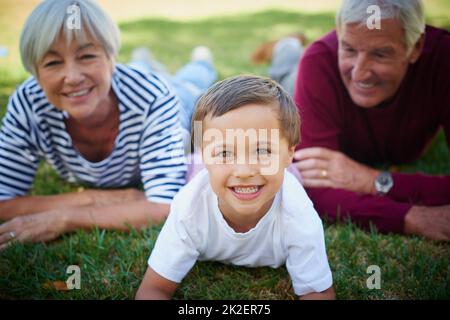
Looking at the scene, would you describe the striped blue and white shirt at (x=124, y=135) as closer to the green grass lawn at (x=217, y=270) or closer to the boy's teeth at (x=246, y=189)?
the green grass lawn at (x=217, y=270)

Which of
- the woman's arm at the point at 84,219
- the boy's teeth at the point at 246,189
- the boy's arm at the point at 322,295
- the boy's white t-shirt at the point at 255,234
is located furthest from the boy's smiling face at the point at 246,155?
the woman's arm at the point at 84,219

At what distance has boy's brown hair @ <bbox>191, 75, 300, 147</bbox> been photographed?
1.56 m

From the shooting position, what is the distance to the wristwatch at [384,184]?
97.3 inches

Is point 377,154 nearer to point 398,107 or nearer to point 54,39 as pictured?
point 398,107

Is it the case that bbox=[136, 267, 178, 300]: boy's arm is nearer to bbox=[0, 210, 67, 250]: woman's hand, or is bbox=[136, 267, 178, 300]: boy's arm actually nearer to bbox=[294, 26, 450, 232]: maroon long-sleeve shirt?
bbox=[0, 210, 67, 250]: woman's hand

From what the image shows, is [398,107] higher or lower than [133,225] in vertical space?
higher

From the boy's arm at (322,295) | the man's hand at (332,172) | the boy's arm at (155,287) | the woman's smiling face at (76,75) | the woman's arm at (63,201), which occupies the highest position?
the woman's smiling face at (76,75)

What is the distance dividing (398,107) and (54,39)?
66.6 inches

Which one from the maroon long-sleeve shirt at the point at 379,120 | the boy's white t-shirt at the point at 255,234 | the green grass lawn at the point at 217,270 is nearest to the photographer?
the boy's white t-shirt at the point at 255,234

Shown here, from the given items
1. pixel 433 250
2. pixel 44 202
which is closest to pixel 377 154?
pixel 433 250

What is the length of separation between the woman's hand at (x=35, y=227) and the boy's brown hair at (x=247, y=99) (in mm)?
977

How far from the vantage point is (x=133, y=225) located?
2.35m

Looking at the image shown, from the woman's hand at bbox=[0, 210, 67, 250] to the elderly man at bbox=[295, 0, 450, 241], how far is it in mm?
1165

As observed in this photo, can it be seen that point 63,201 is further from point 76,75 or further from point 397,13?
point 397,13
